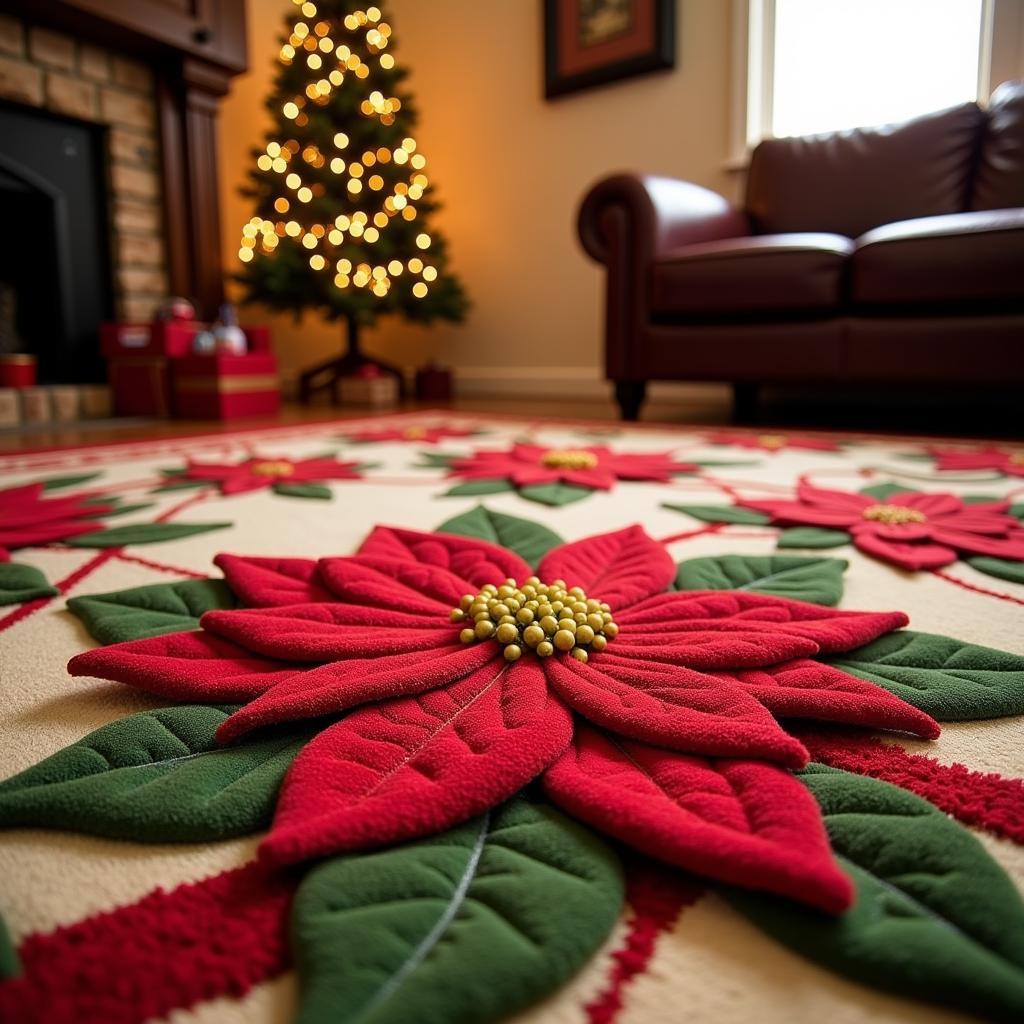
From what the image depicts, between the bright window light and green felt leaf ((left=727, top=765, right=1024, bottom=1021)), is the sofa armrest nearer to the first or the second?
the bright window light

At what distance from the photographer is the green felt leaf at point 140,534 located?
0.81m

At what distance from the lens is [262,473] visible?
1.20 meters

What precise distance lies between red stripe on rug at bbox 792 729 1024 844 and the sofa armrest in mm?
1838

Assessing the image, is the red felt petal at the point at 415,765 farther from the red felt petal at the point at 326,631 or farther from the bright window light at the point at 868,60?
the bright window light at the point at 868,60

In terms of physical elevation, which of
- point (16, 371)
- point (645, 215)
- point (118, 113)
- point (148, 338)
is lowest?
point (16, 371)

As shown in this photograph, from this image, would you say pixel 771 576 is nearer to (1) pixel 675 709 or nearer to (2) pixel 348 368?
(1) pixel 675 709

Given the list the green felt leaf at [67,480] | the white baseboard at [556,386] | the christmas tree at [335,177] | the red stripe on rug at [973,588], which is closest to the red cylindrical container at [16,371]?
the christmas tree at [335,177]

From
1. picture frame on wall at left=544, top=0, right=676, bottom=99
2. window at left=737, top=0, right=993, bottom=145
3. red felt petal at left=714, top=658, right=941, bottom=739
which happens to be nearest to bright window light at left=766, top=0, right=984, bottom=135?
window at left=737, top=0, right=993, bottom=145

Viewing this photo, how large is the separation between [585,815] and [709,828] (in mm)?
52

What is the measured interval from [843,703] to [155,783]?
1.12ft

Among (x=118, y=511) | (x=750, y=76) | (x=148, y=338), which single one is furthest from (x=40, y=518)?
(x=750, y=76)

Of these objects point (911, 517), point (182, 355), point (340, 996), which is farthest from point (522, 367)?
point (340, 996)

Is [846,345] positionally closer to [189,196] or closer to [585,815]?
[585,815]

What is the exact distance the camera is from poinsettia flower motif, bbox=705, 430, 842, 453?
1.56m
